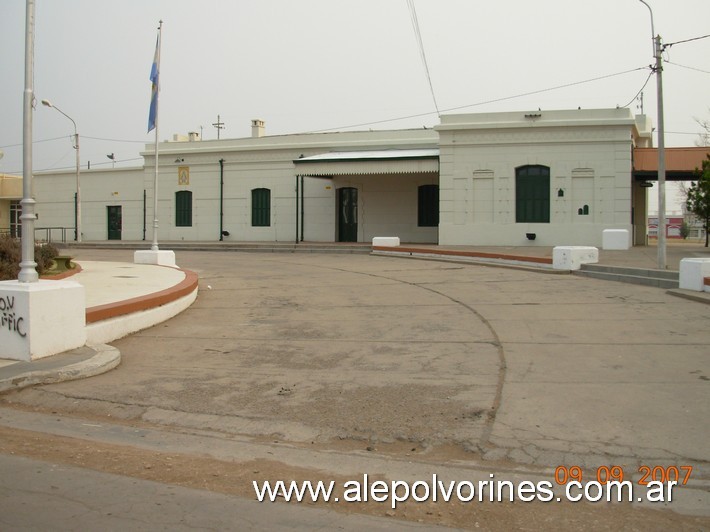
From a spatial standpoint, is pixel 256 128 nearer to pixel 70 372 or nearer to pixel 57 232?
pixel 57 232

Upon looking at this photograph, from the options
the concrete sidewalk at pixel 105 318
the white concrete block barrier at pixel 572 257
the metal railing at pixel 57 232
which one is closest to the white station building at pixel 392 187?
the metal railing at pixel 57 232

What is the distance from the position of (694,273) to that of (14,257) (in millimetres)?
14604

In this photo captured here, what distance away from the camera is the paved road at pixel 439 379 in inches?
221

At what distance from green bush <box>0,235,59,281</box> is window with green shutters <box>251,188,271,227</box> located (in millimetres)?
18318

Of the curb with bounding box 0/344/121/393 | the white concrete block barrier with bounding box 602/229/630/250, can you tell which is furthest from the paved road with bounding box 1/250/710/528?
the white concrete block barrier with bounding box 602/229/630/250

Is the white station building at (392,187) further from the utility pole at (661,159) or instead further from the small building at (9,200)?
the utility pole at (661,159)

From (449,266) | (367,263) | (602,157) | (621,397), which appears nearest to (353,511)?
(621,397)

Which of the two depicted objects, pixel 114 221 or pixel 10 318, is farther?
pixel 114 221

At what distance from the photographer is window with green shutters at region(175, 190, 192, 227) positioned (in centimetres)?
3656

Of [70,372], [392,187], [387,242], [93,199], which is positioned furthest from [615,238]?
[93,199]

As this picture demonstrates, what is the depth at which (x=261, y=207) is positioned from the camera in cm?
3522

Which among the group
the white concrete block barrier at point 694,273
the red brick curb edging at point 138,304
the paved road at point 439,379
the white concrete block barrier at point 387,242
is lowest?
the paved road at point 439,379

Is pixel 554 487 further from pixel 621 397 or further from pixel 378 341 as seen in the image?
pixel 378 341

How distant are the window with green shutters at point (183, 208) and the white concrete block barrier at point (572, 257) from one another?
934 inches
